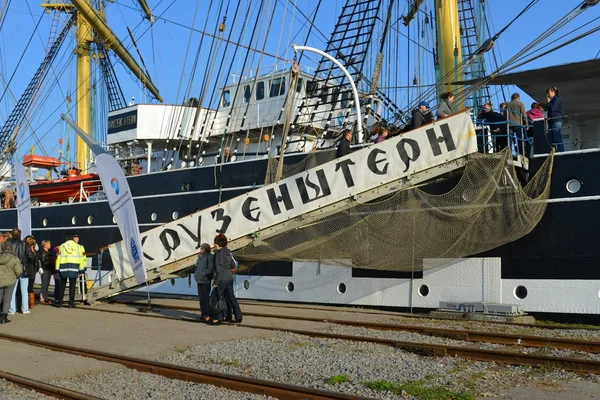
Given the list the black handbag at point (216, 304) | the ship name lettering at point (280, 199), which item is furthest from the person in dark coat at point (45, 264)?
the ship name lettering at point (280, 199)

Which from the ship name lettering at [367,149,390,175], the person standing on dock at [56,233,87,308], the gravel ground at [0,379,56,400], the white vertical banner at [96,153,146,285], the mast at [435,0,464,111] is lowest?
the gravel ground at [0,379,56,400]

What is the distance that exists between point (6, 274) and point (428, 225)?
6591 mm

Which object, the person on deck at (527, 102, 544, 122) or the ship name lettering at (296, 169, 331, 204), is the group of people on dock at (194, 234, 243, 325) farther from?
the person on deck at (527, 102, 544, 122)

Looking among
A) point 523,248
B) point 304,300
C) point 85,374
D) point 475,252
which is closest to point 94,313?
point 304,300

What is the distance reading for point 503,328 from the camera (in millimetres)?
9289

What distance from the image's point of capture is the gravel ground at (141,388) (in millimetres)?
5609

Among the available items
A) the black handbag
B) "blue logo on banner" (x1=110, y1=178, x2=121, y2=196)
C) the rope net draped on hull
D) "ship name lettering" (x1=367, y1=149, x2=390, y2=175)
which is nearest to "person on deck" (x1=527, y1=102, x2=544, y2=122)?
the rope net draped on hull

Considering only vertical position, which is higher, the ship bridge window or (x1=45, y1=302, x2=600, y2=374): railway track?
the ship bridge window

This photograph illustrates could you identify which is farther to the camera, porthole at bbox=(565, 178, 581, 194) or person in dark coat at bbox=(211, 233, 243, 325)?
porthole at bbox=(565, 178, 581, 194)

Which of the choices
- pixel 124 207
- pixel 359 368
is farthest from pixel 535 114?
pixel 124 207

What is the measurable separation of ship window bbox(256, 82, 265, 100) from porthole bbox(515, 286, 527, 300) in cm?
945

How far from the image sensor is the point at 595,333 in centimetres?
890

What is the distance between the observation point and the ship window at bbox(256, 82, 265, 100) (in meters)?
17.8

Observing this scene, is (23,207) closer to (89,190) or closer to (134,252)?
(134,252)
